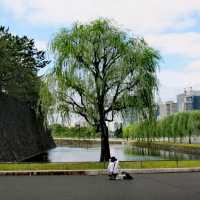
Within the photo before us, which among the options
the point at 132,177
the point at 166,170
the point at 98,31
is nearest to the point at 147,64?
the point at 98,31

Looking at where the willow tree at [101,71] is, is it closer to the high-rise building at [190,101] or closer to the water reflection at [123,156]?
the water reflection at [123,156]

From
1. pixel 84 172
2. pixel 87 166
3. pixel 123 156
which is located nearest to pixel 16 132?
pixel 123 156

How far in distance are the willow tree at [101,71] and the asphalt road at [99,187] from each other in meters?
7.37

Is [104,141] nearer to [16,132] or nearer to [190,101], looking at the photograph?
[16,132]

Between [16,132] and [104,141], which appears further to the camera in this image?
[16,132]

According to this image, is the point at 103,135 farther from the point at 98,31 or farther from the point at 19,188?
the point at 19,188

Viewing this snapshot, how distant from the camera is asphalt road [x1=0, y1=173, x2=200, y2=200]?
14855mm

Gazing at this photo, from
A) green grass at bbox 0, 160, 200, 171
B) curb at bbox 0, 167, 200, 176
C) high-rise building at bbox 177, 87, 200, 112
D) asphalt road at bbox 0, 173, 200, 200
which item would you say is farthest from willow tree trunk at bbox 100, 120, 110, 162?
high-rise building at bbox 177, 87, 200, 112

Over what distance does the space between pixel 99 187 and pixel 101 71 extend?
12.0 meters

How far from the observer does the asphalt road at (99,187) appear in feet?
48.7

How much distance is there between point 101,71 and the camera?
93.2 ft

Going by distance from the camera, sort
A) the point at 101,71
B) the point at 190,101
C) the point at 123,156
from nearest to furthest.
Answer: the point at 101,71 < the point at 123,156 < the point at 190,101

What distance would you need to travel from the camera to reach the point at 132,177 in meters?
21.1

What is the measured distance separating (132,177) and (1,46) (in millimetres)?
26796
